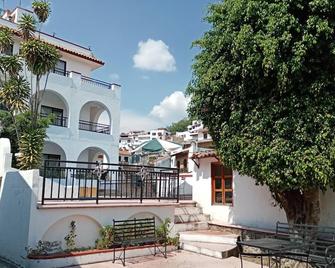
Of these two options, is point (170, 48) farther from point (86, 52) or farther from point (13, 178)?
point (86, 52)

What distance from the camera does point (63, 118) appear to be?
21.3 m

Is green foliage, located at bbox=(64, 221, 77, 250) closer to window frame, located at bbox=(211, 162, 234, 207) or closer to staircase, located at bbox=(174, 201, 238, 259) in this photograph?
staircase, located at bbox=(174, 201, 238, 259)

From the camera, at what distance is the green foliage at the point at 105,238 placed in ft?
29.4

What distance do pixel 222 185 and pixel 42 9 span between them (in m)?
10.2

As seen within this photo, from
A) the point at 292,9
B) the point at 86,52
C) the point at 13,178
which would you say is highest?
the point at 86,52

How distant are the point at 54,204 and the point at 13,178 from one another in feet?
5.02

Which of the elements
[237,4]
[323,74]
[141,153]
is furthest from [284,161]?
[141,153]

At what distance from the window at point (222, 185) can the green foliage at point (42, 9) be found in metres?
9.33

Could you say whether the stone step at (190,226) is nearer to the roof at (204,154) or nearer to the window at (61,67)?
the roof at (204,154)

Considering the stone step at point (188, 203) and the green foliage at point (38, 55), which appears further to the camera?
the stone step at point (188, 203)

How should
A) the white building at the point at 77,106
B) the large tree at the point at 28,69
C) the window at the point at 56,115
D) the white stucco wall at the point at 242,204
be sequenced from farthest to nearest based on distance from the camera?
the window at the point at 56,115, the white building at the point at 77,106, the white stucco wall at the point at 242,204, the large tree at the point at 28,69

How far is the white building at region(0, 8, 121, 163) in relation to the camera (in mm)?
20562

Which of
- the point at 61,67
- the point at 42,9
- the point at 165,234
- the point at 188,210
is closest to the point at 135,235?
the point at 165,234

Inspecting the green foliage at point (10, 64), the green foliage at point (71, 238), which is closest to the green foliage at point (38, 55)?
the green foliage at point (10, 64)
